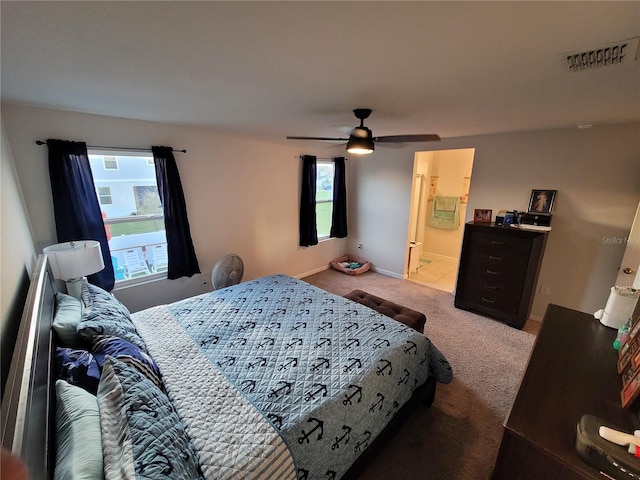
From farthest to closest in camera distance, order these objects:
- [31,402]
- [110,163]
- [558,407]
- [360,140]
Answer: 1. [110,163]
2. [360,140]
3. [558,407]
4. [31,402]

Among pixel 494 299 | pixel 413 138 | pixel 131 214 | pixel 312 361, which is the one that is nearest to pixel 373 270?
pixel 494 299

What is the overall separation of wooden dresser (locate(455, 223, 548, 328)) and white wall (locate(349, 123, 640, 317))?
1.05 ft

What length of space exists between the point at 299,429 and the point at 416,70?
180 cm

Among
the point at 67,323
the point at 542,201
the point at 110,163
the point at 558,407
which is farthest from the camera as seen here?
the point at 542,201

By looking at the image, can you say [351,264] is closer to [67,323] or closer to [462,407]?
[462,407]

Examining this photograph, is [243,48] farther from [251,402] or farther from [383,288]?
[383,288]

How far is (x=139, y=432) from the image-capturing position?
3.04 feet

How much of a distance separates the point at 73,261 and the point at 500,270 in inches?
157

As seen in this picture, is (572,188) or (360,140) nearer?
(360,140)

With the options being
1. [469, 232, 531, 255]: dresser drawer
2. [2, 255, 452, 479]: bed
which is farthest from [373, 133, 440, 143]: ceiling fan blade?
[469, 232, 531, 255]: dresser drawer

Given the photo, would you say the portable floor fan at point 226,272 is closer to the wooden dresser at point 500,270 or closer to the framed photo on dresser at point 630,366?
the wooden dresser at point 500,270

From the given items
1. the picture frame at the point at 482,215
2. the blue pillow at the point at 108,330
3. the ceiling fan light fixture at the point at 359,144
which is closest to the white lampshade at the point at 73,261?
the blue pillow at the point at 108,330

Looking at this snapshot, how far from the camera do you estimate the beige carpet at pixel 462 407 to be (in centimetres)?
159

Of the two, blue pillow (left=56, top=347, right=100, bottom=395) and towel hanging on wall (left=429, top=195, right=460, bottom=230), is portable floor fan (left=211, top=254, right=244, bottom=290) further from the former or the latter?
towel hanging on wall (left=429, top=195, right=460, bottom=230)
